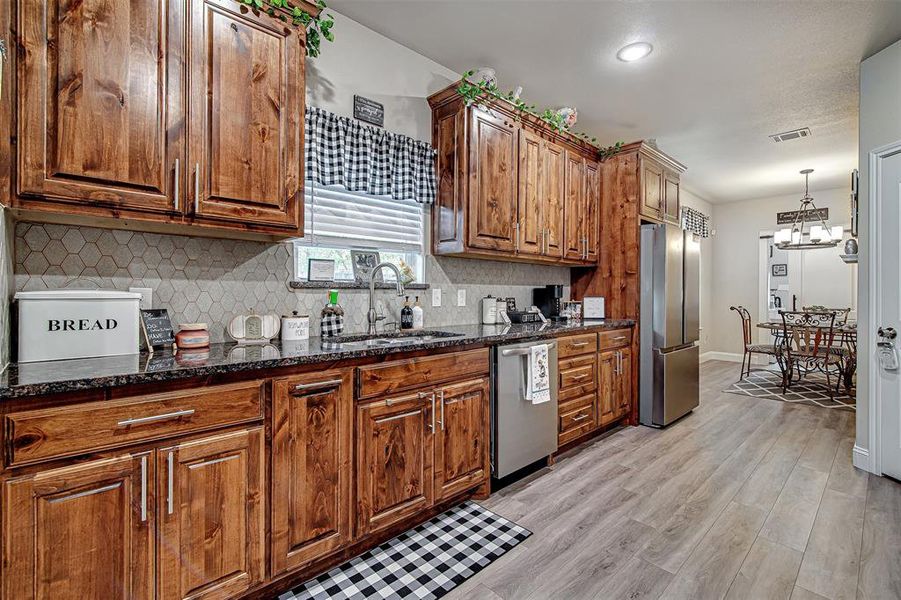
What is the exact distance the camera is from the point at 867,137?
2926 millimetres

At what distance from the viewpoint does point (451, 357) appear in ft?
7.34

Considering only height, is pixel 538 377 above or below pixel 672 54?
below

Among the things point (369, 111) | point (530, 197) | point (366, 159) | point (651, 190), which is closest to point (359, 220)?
point (366, 159)

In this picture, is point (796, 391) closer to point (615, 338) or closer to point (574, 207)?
point (615, 338)

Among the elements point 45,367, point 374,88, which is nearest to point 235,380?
point 45,367

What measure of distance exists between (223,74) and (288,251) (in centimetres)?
89

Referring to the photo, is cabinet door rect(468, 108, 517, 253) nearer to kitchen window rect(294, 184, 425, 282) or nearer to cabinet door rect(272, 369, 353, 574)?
kitchen window rect(294, 184, 425, 282)

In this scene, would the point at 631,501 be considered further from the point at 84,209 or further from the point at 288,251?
the point at 84,209

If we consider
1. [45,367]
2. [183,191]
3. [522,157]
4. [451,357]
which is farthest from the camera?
[522,157]

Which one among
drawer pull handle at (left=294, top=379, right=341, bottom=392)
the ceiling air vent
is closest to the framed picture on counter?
drawer pull handle at (left=294, top=379, right=341, bottom=392)

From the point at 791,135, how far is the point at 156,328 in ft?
19.3

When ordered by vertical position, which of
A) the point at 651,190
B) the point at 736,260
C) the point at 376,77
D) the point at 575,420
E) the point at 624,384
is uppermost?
the point at 376,77

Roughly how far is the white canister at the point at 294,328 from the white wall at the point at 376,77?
4.13 ft

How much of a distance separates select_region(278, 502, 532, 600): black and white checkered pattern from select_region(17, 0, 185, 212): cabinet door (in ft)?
5.48
